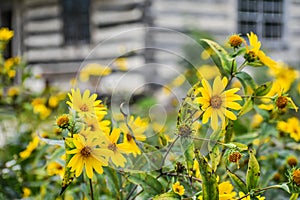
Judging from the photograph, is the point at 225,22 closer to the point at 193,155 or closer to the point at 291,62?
the point at 291,62

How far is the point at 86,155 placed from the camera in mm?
788

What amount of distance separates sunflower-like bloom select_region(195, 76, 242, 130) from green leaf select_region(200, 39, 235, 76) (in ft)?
0.38

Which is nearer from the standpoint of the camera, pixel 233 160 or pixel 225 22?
pixel 233 160

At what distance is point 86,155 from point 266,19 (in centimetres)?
715

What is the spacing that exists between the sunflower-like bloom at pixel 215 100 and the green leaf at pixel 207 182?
0.17 feet

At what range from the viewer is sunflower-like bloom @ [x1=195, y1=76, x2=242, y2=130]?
782 millimetres

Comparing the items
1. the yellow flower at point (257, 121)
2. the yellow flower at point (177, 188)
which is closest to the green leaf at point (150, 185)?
the yellow flower at point (177, 188)

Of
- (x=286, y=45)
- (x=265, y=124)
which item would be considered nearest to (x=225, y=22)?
(x=286, y=45)

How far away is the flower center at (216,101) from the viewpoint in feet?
2.58

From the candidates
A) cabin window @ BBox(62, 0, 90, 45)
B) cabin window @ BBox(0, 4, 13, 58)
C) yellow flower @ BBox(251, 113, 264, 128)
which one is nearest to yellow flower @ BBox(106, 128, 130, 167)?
yellow flower @ BBox(251, 113, 264, 128)

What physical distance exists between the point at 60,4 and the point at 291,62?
2885 mm

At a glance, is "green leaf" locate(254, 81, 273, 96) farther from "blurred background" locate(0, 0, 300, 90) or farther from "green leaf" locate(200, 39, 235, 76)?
"blurred background" locate(0, 0, 300, 90)

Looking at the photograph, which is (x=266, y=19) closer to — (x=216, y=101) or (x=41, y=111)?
(x=41, y=111)

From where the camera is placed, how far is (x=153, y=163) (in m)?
0.94
